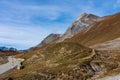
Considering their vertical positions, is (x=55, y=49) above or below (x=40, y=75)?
above

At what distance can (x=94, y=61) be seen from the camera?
66250 millimetres

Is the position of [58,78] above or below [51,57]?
below

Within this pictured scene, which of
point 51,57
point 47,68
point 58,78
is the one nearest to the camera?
point 58,78

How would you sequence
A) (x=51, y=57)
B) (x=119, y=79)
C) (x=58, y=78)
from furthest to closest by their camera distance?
(x=51, y=57), (x=58, y=78), (x=119, y=79)

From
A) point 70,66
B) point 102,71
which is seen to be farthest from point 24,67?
point 102,71

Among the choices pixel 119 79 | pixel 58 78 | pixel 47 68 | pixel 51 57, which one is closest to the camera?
pixel 119 79

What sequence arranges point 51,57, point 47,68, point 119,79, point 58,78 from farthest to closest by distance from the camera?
1. point 51,57
2. point 47,68
3. point 58,78
4. point 119,79

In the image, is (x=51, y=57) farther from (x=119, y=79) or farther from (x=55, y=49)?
(x=119, y=79)

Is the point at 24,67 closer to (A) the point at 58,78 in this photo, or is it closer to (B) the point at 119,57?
(A) the point at 58,78

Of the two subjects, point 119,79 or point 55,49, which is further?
point 55,49

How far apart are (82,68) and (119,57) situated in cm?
1158

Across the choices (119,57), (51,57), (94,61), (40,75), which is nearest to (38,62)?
(51,57)

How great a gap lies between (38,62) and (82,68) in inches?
525

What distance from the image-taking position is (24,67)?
72562 millimetres
